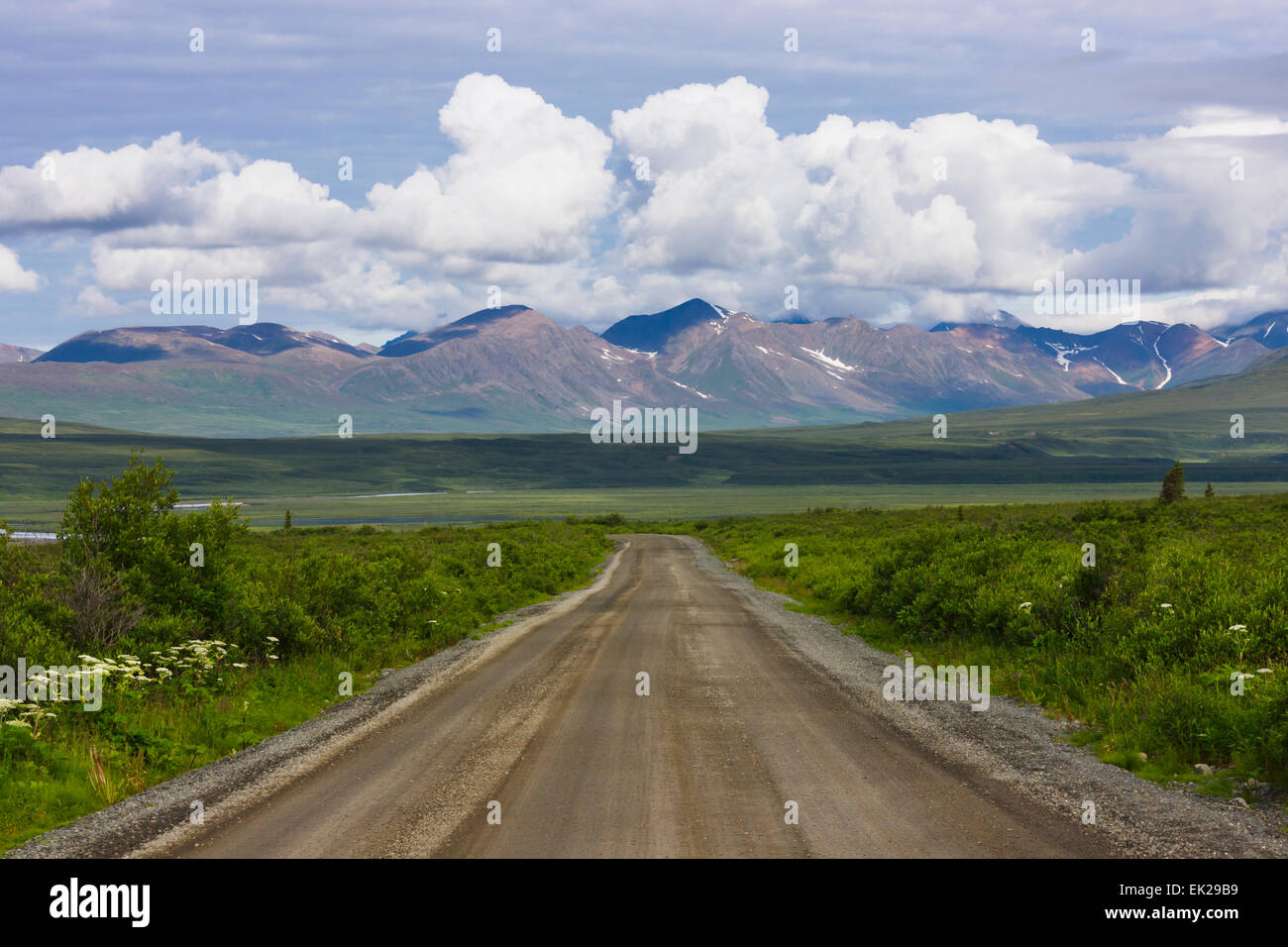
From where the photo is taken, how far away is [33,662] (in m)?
13.7

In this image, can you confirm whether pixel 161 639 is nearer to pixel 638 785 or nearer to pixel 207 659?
pixel 207 659

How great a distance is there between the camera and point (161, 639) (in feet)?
53.5

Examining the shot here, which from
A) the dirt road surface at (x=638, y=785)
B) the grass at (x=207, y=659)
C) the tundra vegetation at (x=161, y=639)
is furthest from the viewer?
the tundra vegetation at (x=161, y=639)

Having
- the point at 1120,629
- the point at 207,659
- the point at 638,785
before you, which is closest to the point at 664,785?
the point at 638,785

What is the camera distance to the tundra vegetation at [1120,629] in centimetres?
1169

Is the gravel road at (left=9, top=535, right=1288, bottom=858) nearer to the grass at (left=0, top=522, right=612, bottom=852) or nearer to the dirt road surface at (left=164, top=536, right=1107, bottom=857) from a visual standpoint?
the dirt road surface at (left=164, top=536, right=1107, bottom=857)

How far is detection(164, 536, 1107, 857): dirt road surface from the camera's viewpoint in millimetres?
8805

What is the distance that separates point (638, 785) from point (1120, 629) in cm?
1031

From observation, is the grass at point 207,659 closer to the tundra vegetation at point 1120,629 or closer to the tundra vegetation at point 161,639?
the tundra vegetation at point 161,639

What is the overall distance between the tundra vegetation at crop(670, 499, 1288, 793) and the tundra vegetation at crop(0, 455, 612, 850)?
11.8m

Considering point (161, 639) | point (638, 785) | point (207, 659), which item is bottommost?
point (638, 785)

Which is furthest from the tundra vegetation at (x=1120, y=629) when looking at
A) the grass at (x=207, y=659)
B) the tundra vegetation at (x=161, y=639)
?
the tundra vegetation at (x=161, y=639)

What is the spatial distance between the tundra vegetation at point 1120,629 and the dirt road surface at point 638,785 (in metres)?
3.00
